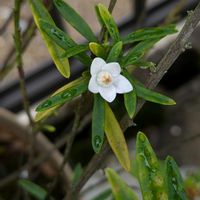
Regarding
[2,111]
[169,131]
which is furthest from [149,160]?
[169,131]

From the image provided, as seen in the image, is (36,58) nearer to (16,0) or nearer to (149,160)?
(16,0)

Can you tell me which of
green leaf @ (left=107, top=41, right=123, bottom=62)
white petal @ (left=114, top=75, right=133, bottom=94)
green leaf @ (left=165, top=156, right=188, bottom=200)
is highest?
green leaf @ (left=107, top=41, right=123, bottom=62)

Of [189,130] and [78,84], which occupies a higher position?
[78,84]

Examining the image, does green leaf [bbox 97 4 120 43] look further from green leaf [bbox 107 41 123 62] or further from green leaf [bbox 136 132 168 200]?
green leaf [bbox 136 132 168 200]

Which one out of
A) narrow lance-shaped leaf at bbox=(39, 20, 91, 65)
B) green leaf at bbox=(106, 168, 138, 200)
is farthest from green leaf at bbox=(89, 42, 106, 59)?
green leaf at bbox=(106, 168, 138, 200)

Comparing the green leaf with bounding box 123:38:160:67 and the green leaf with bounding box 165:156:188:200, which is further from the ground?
the green leaf with bounding box 123:38:160:67

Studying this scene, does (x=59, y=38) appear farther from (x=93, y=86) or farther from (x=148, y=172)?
(x=148, y=172)
